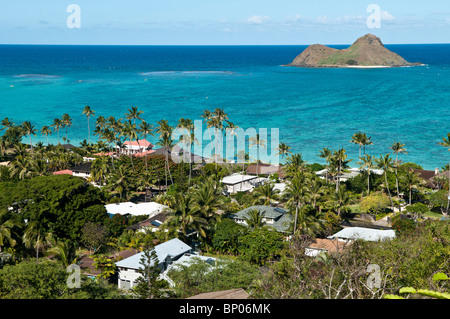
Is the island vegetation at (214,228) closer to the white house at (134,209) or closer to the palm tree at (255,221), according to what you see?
the palm tree at (255,221)

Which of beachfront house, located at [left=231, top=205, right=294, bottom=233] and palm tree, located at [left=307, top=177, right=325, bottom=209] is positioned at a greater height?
palm tree, located at [left=307, top=177, right=325, bottom=209]

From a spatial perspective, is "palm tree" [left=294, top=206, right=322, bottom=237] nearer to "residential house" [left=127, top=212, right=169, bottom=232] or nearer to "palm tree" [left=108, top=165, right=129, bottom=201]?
"residential house" [left=127, top=212, right=169, bottom=232]

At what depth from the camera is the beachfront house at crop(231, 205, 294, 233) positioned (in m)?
43.2

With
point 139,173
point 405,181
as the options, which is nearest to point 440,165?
point 405,181

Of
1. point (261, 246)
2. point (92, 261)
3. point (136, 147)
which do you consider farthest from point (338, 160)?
point (136, 147)

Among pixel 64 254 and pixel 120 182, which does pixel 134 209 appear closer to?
pixel 120 182

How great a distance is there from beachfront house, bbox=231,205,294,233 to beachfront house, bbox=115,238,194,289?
836 centimetres

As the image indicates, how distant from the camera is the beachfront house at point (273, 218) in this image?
142 feet

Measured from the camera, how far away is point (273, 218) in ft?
149

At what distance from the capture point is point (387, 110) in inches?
4638

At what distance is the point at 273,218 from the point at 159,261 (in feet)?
50.4

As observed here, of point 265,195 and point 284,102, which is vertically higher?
point 284,102

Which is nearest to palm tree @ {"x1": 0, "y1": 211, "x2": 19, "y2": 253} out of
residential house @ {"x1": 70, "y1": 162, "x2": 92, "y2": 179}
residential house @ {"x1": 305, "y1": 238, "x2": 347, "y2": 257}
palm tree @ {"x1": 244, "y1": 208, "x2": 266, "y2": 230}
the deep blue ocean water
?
palm tree @ {"x1": 244, "y1": 208, "x2": 266, "y2": 230}
